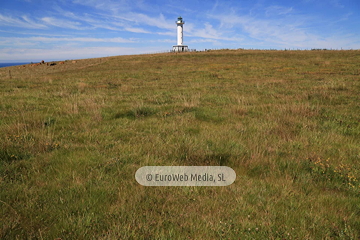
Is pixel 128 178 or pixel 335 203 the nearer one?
pixel 335 203

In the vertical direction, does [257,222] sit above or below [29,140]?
below

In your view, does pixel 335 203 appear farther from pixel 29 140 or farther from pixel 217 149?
pixel 29 140

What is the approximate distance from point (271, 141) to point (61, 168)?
4.57 meters

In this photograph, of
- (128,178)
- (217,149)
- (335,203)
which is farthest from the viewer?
(217,149)

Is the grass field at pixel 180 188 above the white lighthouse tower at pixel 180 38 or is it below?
below

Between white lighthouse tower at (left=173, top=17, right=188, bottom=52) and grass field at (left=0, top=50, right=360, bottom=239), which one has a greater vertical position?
white lighthouse tower at (left=173, top=17, right=188, bottom=52)

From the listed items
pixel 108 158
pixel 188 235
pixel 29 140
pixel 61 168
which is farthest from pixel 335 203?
pixel 29 140

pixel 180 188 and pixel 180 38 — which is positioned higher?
pixel 180 38

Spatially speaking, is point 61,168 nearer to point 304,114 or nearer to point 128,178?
point 128,178

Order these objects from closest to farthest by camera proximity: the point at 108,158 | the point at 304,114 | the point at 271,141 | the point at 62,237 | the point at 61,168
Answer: the point at 62,237
the point at 61,168
the point at 108,158
the point at 271,141
the point at 304,114

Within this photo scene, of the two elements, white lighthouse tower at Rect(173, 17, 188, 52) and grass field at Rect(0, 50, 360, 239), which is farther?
white lighthouse tower at Rect(173, 17, 188, 52)

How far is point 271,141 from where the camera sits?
5230 millimetres

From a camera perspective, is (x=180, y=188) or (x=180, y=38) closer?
(x=180, y=188)

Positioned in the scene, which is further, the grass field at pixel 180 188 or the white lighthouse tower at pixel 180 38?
the white lighthouse tower at pixel 180 38
